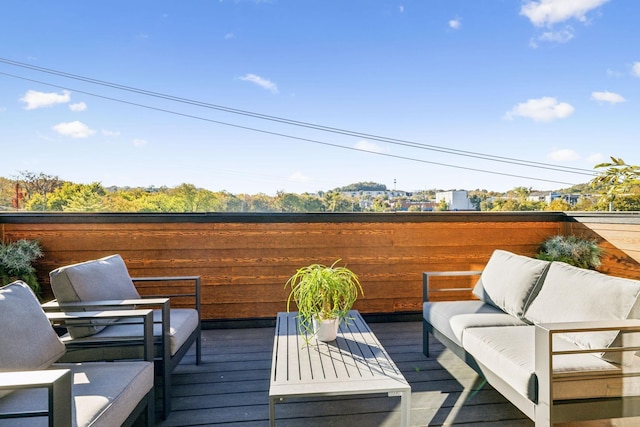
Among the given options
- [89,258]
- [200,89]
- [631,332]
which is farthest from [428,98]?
[89,258]

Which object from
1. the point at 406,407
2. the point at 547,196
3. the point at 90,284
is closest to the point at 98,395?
the point at 90,284

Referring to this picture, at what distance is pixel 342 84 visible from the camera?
5.60 m

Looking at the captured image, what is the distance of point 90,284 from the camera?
7.26 feet

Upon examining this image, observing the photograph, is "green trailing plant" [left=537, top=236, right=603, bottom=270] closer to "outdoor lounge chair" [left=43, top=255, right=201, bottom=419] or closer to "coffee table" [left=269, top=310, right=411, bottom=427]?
"coffee table" [left=269, top=310, right=411, bottom=427]

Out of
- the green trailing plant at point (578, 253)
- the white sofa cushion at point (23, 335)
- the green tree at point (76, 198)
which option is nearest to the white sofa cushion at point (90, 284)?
the white sofa cushion at point (23, 335)

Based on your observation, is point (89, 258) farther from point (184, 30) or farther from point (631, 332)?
point (631, 332)

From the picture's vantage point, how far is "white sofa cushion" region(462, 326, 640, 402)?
1576mm

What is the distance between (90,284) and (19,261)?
1.69m

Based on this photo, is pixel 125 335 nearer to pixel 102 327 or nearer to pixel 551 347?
pixel 102 327

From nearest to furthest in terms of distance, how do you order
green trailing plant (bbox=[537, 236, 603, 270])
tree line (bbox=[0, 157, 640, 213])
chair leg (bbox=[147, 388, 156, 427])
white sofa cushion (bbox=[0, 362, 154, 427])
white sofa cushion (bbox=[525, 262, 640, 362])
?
white sofa cushion (bbox=[0, 362, 154, 427]) → white sofa cushion (bbox=[525, 262, 640, 362]) → chair leg (bbox=[147, 388, 156, 427]) → tree line (bbox=[0, 157, 640, 213]) → green trailing plant (bbox=[537, 236, 603, 270])

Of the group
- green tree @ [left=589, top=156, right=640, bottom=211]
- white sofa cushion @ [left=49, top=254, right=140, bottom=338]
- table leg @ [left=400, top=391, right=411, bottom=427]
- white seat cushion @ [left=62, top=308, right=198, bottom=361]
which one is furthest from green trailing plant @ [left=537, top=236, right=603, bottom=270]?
white sofa cushion @ [left=49, top=254, right=140, bottom=338]

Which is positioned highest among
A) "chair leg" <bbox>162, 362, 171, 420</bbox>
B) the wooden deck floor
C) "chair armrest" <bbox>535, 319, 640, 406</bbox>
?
"chair armrest" <bbox>535, 319, 640, 406</bbox>

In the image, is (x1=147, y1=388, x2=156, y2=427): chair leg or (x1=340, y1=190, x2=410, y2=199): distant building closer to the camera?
(x1=147, y1=388, x2=156, y2=427): chair leg

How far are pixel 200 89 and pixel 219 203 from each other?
234 centimetres
